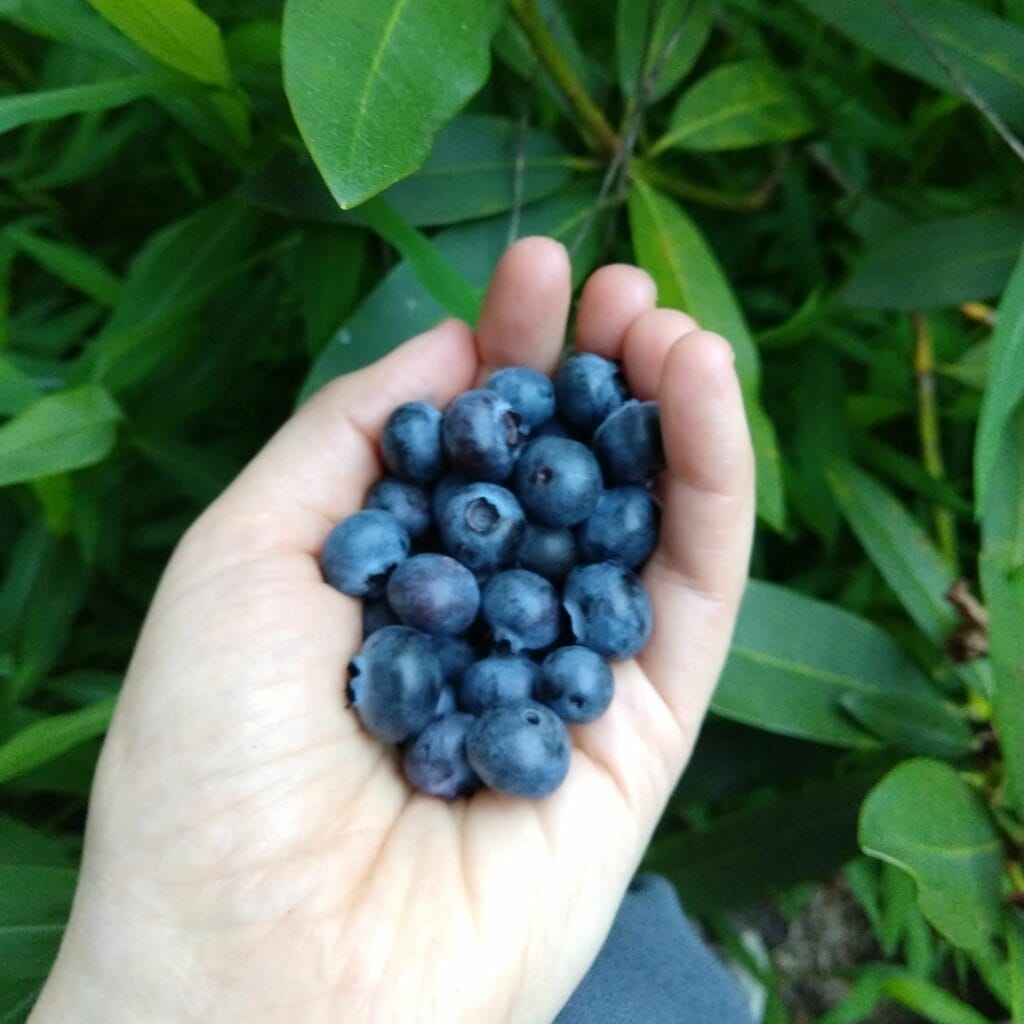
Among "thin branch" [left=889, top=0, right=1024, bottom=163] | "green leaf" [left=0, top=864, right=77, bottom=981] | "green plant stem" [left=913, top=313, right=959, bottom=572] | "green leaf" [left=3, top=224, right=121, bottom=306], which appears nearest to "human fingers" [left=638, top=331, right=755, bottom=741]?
"thin branch" [left=889, top=0, right=1024, bottom=163]

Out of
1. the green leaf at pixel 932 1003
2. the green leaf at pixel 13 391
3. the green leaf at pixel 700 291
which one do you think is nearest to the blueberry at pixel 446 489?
the green leaf at pixel 700 291

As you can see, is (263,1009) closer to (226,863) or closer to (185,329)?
(226,863)

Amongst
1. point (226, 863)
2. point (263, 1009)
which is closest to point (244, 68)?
point (226, 863)

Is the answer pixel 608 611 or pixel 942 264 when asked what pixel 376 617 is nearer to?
pixel 608 611

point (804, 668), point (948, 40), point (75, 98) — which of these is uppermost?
point (75, 98)

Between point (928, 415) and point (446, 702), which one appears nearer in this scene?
point (446, 702)

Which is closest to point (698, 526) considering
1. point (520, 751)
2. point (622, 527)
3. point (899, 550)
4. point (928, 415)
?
point (622, 527)
